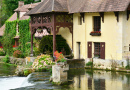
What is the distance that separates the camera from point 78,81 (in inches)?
769

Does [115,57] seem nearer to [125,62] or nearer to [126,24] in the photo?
[125,62]

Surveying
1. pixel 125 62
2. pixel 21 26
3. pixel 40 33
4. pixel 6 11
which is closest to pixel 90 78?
pixel 125 62

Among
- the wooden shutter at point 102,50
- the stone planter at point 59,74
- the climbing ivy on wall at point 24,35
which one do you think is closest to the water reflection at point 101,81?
the stone planter at point 59,74

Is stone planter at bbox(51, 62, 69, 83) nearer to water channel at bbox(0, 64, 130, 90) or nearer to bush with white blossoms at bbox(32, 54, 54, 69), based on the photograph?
water channel at bbox(0, 64, 130, 90)

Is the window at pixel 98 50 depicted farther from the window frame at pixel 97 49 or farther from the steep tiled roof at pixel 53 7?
the steep tiled roof at pixel 53 7

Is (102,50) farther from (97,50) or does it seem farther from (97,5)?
(97,5)

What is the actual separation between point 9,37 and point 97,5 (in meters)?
15.5

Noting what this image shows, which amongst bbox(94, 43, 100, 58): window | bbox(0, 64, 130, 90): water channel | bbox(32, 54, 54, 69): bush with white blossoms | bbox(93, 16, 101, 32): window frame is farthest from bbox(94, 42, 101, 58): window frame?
bbox(32, 54, 54, 69): bush with white blossoms

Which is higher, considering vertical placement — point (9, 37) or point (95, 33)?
point (9, 37)

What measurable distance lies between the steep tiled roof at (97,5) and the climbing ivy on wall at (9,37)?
38.0 feet

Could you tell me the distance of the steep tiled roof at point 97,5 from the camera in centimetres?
2195

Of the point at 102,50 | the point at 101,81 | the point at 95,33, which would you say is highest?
the point at 95,33

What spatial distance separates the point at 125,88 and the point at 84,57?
851 cm

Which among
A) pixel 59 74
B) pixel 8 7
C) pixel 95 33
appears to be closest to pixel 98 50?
pixel 95 33
